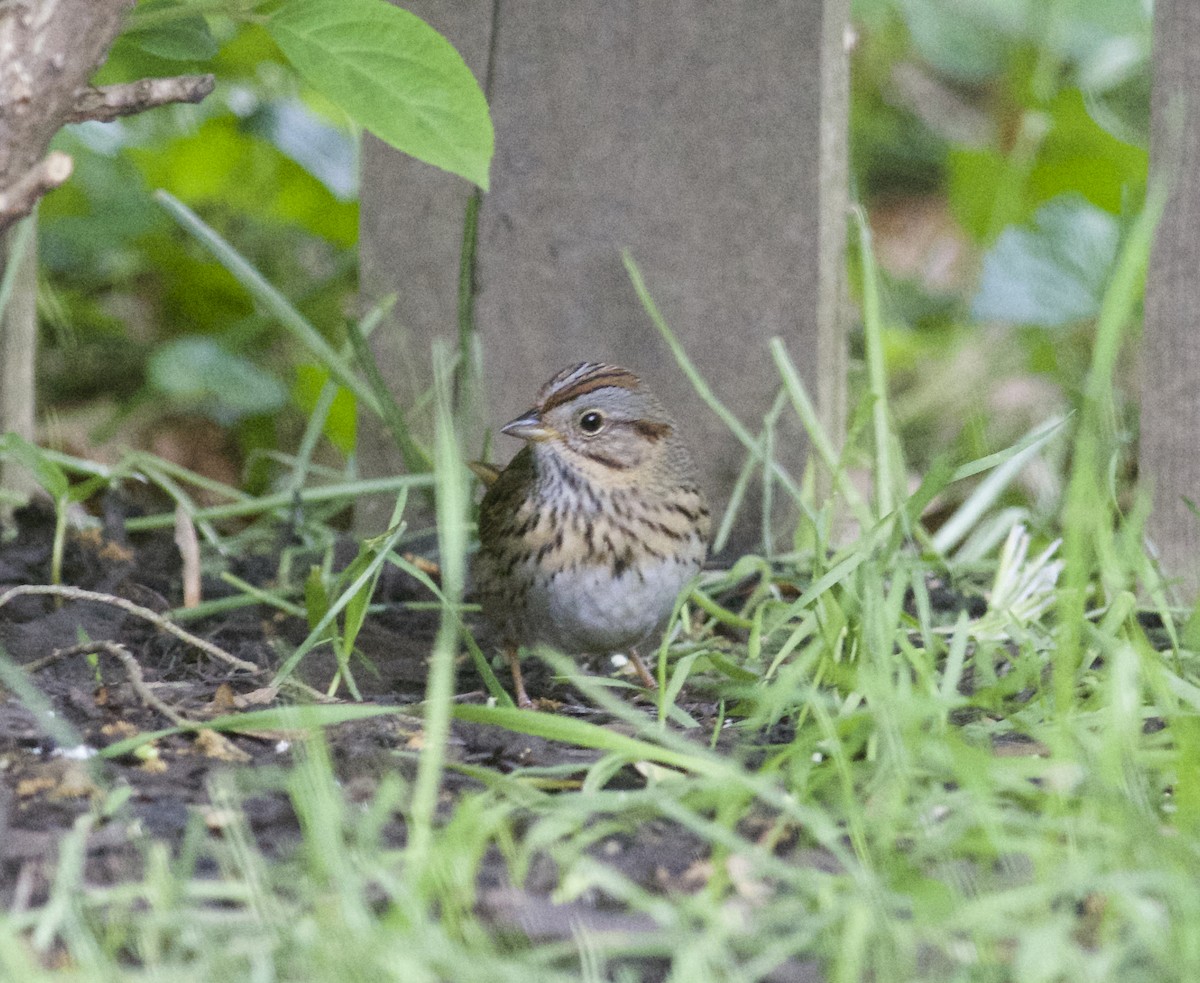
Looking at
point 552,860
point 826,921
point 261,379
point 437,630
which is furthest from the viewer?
point 261,379

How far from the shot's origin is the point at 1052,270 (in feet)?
13.7

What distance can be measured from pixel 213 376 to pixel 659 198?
149cm

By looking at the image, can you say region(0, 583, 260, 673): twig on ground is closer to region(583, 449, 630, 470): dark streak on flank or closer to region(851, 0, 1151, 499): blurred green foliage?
region(583, 449, 630, 470): dark streak on flank

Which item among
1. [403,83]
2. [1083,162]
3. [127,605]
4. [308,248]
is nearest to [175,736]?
[127,605]

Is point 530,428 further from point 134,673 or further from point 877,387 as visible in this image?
point 134,673

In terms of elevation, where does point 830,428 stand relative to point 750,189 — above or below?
below

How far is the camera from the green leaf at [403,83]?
2473mm

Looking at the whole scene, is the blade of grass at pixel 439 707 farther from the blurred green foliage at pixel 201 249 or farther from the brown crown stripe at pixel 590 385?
Result: the blurred green foliage at pixel 201 249

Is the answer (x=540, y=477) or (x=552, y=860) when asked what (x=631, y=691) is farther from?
(x=552, y=860)

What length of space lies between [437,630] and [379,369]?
0.76 metres

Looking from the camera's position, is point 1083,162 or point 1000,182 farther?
point 1000,182

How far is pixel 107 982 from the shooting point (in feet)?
5.02

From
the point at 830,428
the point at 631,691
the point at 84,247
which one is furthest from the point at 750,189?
the point at 84,247

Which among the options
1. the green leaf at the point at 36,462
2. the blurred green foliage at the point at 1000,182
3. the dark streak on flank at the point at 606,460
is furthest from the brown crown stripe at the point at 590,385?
the blurred green foliage at the point at 1000,182
